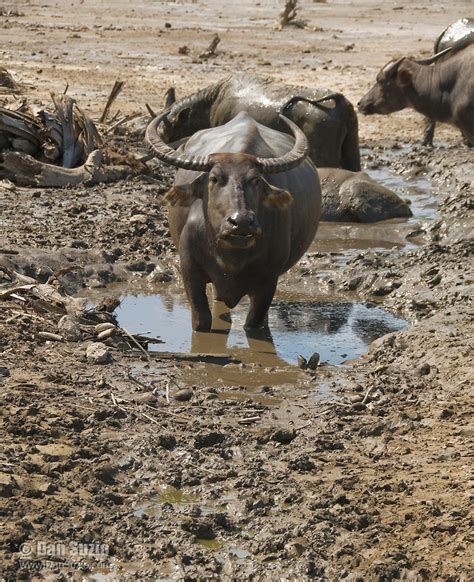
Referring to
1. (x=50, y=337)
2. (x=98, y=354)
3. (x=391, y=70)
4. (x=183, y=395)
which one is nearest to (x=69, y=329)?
(x=50, y=337)

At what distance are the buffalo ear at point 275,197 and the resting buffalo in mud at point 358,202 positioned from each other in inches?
161

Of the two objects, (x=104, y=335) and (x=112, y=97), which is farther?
(x=112, y=97)

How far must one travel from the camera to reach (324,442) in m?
6.34

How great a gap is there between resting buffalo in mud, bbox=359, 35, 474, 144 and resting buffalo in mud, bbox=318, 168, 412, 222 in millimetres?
2143

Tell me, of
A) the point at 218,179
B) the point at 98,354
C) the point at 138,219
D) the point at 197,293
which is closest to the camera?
the point at 98,354

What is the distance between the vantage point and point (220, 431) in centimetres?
642

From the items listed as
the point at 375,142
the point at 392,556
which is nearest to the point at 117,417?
the point at 392,556

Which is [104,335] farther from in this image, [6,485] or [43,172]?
[43,172]

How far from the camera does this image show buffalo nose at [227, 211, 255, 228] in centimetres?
765

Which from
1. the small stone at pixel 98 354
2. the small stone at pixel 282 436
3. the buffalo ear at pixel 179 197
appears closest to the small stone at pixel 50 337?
the small stone at pixel 98 354

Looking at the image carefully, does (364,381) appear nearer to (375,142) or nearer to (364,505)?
(364,505)

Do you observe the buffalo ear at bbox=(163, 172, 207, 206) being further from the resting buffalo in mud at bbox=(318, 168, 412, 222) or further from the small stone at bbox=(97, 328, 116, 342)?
the resting buffalo in mud at bbox=(318, 168, 412, 222)

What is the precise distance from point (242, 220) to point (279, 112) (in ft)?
19.0

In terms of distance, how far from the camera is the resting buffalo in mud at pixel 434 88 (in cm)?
1420
